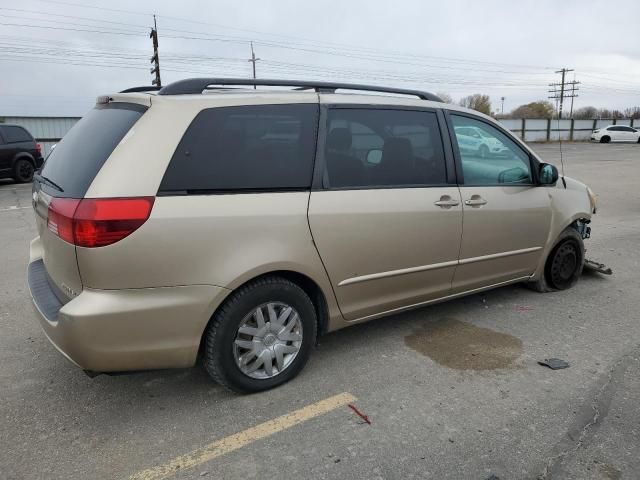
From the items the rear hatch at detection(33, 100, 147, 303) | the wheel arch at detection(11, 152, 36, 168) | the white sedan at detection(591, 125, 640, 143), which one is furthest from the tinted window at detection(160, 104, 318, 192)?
the white sedan at detection(591, 125, 640, 143)

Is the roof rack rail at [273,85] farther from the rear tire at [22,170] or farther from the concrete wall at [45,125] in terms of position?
the concrete wall at [45,125]

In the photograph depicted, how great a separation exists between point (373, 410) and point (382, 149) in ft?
5.41

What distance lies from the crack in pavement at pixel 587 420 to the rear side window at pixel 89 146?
2587 millimetres

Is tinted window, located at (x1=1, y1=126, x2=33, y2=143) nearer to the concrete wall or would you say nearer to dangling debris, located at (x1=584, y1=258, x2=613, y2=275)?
the concrete wall

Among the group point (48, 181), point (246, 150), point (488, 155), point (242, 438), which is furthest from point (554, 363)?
point (48, 181)

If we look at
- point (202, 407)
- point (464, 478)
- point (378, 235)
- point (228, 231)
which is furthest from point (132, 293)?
point (464, 478)

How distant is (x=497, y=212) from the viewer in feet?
13.2

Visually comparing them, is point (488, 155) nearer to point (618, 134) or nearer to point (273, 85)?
point (273, 85)

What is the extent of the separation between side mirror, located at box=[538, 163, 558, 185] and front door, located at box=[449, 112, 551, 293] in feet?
0.26

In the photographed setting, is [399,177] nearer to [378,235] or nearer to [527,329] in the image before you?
[378,235]

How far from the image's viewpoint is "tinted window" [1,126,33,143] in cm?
1386

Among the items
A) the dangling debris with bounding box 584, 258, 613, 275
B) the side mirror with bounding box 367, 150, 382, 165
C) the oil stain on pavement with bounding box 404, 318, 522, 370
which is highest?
the side mirror with bounding box 367, 150, 382, 165

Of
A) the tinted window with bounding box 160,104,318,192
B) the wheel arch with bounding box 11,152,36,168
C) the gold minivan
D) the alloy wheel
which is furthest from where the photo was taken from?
the wheel arch with bounding box 11,152,36,168

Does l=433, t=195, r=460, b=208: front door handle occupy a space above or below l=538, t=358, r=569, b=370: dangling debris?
above
